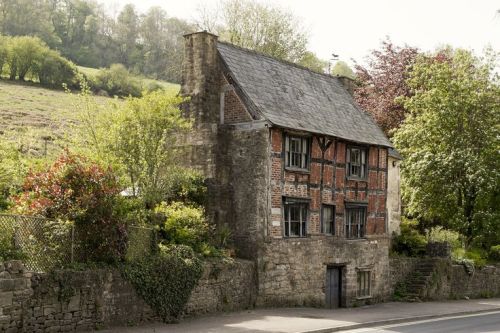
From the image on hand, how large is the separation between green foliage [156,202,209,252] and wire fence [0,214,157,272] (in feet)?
15.8

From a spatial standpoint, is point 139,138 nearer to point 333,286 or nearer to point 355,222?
point 333,286

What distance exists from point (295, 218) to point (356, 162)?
5214mm

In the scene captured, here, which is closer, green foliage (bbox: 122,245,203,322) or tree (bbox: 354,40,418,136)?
green foliage (bbox: 122,245,203,322)

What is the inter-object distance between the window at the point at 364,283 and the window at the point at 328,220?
2.91m

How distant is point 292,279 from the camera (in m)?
25.6

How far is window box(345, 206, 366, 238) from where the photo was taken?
29.1 metres

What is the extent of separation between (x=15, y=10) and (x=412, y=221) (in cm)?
6489

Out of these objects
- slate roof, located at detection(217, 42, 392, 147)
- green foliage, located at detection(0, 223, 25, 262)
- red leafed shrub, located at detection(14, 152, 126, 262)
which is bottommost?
green foliage, located at detection(0, 223, 25, 262)

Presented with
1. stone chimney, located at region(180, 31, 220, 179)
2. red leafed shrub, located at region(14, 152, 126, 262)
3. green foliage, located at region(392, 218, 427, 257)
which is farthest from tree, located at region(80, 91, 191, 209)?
green foliage, located at region(392, 218, 427, 257)

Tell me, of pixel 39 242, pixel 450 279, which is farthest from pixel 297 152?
pixel 450 279

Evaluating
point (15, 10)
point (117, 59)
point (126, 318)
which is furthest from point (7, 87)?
point (126, 318)

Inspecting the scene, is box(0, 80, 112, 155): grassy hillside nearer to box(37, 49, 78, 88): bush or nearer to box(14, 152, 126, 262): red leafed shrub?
box(37, 49, 78, 88): bush

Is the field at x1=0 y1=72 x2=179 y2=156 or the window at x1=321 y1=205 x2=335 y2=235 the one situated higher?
the field at x1=0 y1=72 x2=179 y2=156

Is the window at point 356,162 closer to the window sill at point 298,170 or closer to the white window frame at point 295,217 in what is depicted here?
the window sill at point 298,170
